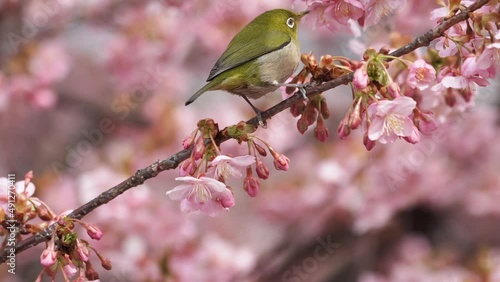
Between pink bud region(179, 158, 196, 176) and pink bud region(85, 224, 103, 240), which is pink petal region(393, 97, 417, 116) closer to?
pink bud region(179, 158, 196, 176)

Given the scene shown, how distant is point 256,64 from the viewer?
5.27 feet

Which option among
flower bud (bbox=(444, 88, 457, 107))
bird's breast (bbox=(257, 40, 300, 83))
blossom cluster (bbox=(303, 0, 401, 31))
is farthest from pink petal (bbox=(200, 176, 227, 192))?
flower bud (bbox=(444, 88, 457, 107))

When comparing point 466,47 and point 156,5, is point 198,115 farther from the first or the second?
point 466,47

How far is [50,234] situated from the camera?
1.36m

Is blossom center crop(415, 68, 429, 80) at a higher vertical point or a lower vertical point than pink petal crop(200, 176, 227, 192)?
lower

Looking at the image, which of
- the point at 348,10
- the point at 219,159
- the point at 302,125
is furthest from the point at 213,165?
the point at 348,10

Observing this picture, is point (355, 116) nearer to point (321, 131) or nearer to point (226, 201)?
point (321, 131)

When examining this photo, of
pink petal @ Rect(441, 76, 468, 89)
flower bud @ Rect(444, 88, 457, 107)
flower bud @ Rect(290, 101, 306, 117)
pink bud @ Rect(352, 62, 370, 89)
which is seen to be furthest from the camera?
flower bud @ Rect(444, 88, 457, 107)

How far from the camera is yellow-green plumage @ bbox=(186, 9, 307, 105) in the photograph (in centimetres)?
160

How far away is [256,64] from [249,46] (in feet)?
0.20

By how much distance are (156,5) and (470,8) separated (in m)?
2.33

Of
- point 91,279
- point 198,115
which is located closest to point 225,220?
point 198,115

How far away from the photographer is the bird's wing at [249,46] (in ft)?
5.25

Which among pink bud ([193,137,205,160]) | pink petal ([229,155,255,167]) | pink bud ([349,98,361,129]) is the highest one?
pink bud ([193,137,205,160])
